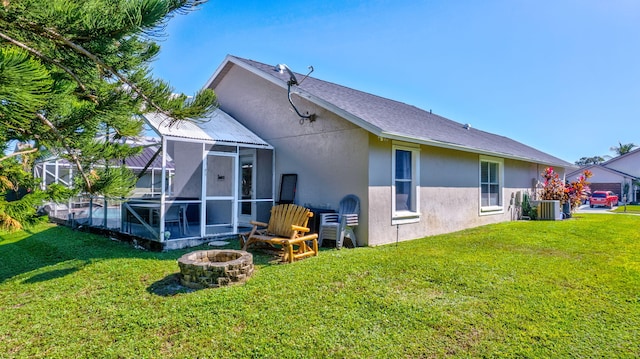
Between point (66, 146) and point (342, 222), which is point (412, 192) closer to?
point (342, 222)

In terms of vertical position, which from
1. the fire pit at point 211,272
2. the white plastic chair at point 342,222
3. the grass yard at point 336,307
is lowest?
the grass yard at point 336,307

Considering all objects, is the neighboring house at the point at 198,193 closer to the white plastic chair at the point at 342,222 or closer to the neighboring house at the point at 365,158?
the neighboring house at the point at 365,158

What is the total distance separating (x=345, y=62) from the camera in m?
13.7

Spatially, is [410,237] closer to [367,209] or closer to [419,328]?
[367,209]

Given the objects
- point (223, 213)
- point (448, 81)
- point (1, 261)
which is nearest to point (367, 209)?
point (223, 213)

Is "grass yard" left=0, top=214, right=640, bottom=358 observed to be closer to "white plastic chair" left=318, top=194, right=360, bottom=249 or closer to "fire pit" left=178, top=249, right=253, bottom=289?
"fire pit" left=178, top=249, right=253, bottom=289

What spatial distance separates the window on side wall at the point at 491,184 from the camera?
40.1 feet

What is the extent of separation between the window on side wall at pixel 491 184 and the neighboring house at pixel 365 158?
0.25 ft

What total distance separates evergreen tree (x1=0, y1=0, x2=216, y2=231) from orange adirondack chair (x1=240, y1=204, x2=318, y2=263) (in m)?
2.79

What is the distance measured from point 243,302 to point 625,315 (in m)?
4.74

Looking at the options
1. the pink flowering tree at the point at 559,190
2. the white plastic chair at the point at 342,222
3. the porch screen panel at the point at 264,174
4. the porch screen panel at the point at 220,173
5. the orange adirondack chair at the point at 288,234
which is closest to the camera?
the orange adirondack chair at the point at 288,234

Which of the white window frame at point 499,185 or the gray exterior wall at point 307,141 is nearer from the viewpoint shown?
the gray exterior wall at point 307,141

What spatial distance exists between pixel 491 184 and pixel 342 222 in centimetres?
→ 792

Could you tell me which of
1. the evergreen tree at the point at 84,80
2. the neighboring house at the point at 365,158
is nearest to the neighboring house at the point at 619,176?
the neighboring house at the point at 365,158
